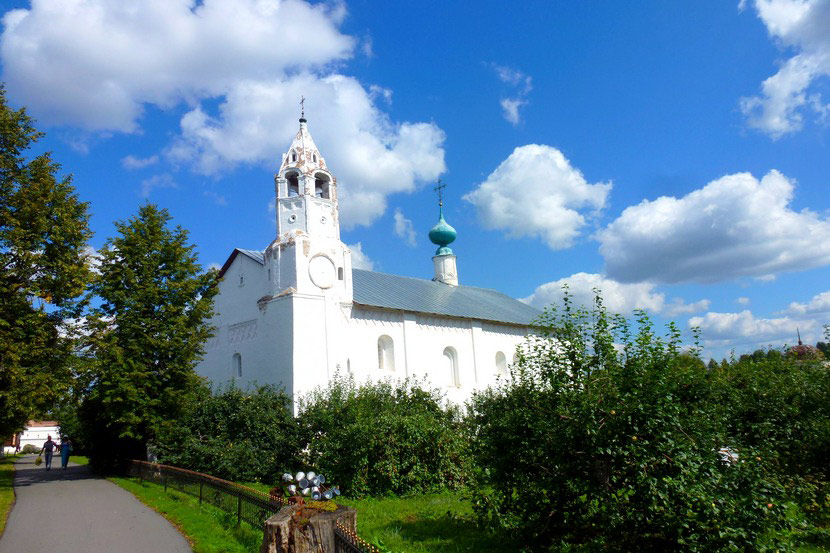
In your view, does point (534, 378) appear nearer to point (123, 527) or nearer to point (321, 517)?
point (321, 517)

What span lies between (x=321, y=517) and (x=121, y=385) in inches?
552

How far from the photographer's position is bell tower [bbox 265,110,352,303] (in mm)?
22422

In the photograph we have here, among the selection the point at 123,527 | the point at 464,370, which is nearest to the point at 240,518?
the point at 123,527

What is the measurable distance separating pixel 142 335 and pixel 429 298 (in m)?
15.2

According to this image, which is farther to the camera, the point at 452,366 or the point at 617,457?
the point at 452,366

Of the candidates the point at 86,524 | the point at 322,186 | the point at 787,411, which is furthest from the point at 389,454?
the point at 322,186

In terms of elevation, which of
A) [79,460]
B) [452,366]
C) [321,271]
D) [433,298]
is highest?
[433,298]

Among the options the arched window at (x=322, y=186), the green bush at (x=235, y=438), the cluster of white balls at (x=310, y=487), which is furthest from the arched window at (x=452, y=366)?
the cluster of white balls at (x=310, y=487)

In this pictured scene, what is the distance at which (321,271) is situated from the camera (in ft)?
74.9

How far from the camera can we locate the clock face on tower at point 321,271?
22.6 meters

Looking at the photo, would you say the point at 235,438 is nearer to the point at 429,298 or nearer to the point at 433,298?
the point at 429,298

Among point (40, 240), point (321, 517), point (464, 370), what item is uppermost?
point (40, 240)

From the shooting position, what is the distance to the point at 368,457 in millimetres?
15086

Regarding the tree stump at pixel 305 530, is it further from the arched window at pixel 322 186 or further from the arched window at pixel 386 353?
the arched window at pixel 386 353
